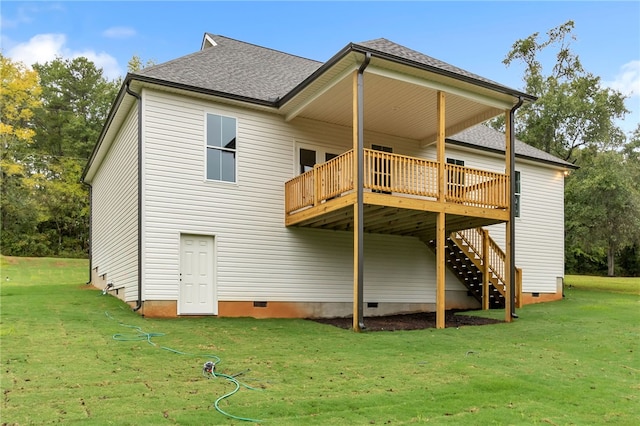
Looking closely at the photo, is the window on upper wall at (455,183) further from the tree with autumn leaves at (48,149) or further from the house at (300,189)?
the tree with autumn leaves at (48,149)

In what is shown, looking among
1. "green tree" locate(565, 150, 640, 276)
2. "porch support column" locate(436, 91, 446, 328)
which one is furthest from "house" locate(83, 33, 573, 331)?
"green tree" locate(565, 150, 640, 276)

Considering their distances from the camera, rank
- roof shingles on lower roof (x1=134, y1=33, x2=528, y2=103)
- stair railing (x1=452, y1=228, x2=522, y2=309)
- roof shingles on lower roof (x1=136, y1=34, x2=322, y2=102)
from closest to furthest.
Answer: roof shingles on lower roof (x1=134, y1=33, x2=528, y2=103) → roof shingles on lower roof (x1=136, y1=34, x2=322, y2=102) → stair railing (x1=452, y1=228, x2=522, y2=309)

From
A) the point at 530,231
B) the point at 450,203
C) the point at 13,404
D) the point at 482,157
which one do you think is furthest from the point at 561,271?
the point at 13,404

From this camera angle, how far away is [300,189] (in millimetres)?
11930

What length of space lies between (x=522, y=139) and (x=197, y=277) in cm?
2415

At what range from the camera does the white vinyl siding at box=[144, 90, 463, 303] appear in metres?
11.0

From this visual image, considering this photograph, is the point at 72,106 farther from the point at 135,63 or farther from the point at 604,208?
the point at 604,208

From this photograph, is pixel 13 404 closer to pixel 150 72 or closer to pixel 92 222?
pixel 150 72

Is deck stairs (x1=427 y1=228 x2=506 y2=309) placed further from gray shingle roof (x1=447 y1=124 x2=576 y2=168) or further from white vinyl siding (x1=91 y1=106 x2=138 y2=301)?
white vinyl siding (x1=91 y1=106 x2=138 y2=301)

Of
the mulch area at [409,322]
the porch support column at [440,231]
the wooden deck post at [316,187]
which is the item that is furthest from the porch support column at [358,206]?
the porch support column at [440,231]

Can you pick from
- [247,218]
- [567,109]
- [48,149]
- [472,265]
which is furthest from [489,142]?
[48,149]

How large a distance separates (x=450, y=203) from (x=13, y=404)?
29.7ft

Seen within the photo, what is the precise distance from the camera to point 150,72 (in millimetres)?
11375

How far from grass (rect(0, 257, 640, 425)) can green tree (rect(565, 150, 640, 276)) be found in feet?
42.8
